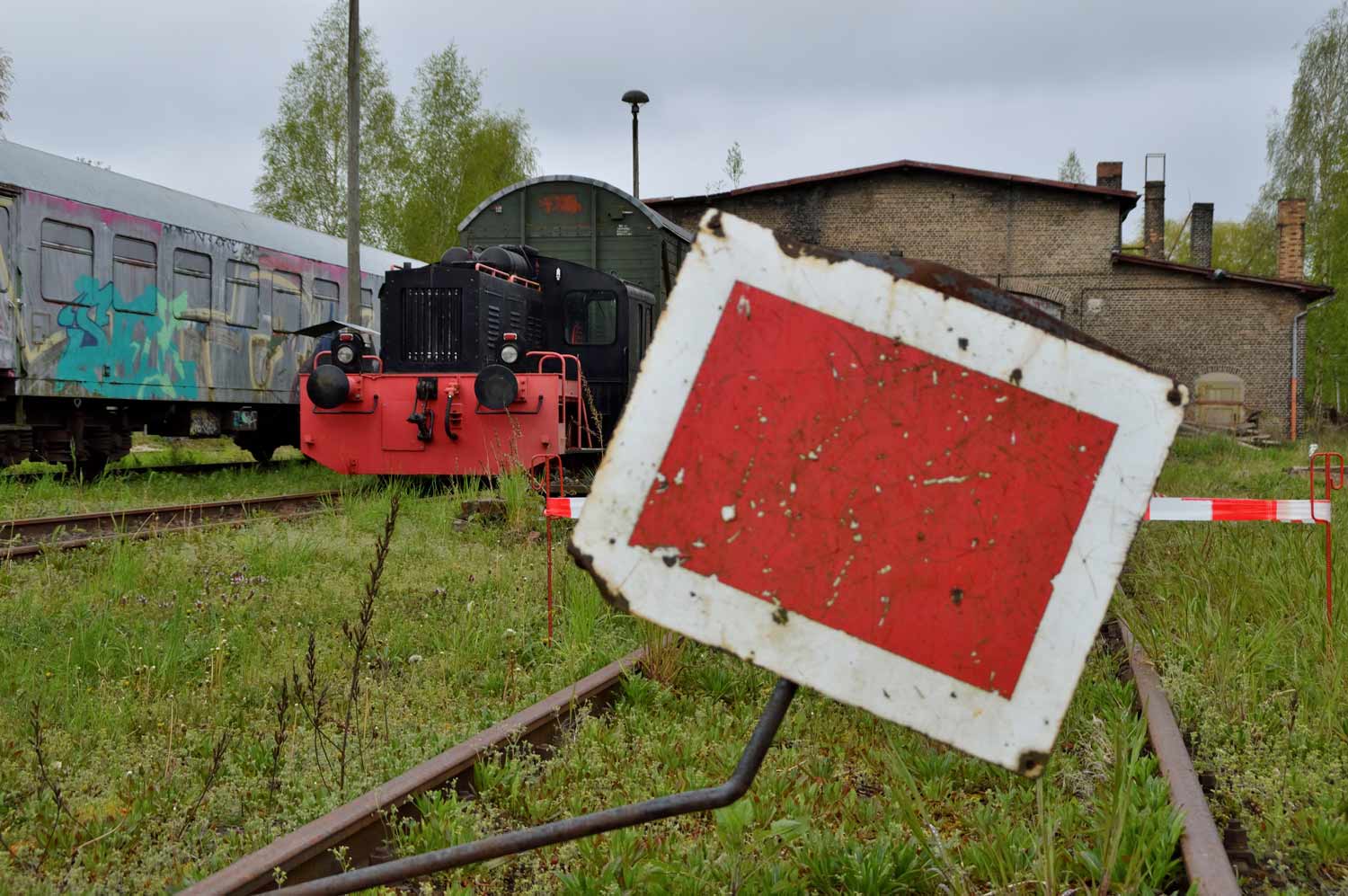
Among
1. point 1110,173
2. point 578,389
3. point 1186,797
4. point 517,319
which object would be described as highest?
point 1110,173

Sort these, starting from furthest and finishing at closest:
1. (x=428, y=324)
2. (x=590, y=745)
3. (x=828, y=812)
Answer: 1. (x=428, y=324)
2. (x=590, y=745)
3. (x=828, y=812)

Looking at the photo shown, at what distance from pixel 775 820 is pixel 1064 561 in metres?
1.64

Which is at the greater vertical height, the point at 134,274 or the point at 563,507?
the point at 134,274

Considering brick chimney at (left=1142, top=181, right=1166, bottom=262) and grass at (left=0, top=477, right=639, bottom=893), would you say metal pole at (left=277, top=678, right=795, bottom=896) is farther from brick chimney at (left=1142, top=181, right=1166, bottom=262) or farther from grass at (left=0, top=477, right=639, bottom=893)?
brick chimney at (left=1142, top=181, right=1166, bottom=262)

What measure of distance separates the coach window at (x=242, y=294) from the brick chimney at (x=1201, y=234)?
1075 inches

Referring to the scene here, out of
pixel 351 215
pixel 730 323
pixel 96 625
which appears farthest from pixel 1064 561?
pixel 351 215

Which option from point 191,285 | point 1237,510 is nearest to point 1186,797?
point 1237,510

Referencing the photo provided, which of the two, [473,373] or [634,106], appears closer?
[473,373]

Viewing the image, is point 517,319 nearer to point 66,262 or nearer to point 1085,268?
point 66,262

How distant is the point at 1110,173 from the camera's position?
2958 centimetres

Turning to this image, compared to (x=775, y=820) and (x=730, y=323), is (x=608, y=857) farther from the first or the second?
(x=730, y=323)

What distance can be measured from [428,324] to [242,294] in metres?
4.04

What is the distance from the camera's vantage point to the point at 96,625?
4441mm

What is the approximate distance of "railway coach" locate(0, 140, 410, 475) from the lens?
10336mm
